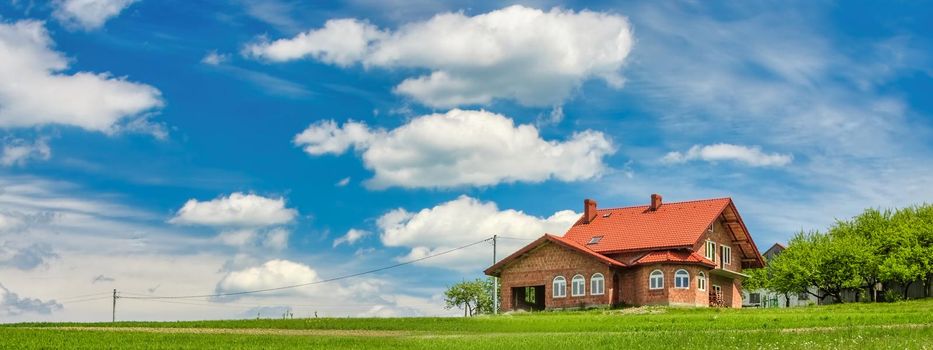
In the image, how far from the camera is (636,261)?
60.5m

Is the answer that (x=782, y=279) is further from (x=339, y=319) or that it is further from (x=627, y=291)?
(x=339, y=319)

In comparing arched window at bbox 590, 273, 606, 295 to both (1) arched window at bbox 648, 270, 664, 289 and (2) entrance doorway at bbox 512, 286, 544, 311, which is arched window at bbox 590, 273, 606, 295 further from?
(2) entrance doorway at bbox 512, 286, 544, 311

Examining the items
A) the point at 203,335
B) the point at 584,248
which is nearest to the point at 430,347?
the point at 203,335

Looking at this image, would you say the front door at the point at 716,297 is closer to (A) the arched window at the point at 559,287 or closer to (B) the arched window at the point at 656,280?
(B) the arched window at the point at 656,280

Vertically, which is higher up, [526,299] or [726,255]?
[726,255]

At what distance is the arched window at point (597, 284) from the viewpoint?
2375 inches

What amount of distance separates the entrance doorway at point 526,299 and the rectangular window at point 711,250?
464 inches

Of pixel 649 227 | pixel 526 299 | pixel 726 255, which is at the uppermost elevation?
pixel 649 227

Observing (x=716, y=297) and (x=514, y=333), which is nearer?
(x=514, y=333)

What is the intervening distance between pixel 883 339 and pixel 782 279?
43784 millimetres

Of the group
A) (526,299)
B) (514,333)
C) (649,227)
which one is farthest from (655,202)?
(514,333)

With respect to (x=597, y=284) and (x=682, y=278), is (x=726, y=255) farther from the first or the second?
(x=597, y=284)

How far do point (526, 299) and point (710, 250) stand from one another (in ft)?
44.2

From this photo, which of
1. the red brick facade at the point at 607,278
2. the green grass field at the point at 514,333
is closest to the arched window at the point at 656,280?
the red brick facade at the point at 607,278
